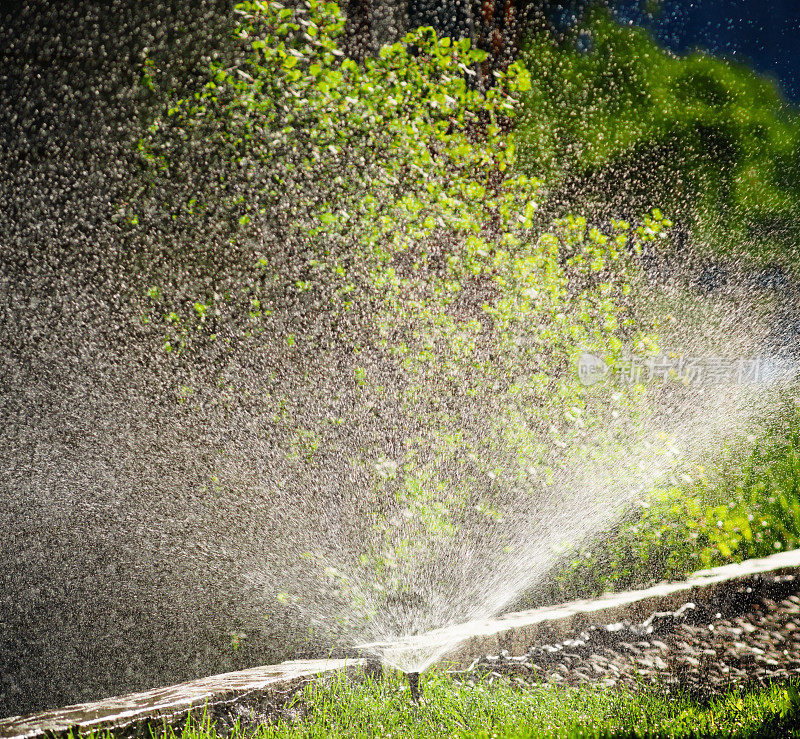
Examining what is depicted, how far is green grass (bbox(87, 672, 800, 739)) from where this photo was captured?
2.37 meters

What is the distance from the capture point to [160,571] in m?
4.16

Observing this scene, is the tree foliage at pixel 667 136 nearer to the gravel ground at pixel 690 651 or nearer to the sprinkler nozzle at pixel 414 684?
the gravel ground at pixel 690 651

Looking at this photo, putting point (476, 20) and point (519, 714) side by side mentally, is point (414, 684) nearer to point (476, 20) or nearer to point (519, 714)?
point (519, 714)

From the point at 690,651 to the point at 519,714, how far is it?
111cm

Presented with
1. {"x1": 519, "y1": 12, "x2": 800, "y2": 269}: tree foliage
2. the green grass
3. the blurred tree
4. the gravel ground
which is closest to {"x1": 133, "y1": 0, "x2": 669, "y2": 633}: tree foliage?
the blurred tree

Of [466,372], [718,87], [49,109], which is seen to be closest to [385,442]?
[466,372]

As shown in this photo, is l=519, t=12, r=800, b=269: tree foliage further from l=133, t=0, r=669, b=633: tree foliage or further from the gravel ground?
the gravel ground

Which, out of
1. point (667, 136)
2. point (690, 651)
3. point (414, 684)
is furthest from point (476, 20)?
point (414, 684)

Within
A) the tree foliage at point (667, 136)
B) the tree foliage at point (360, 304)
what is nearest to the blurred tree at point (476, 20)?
the tree foliage at point (667, 136)

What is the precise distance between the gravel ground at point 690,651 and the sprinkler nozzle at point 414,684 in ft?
1.21

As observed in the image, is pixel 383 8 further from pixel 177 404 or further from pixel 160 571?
pixel 160 571

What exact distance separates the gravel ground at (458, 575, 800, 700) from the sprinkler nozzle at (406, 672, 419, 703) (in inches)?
14.6

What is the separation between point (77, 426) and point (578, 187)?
12.6ft

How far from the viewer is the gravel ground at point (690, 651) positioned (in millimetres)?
3008
